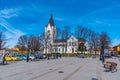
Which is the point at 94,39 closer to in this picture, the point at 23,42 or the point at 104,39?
the point at 104,39

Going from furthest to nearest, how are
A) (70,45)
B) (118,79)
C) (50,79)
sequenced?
1. (70,45)
2. (118,79)
3. (50,79)

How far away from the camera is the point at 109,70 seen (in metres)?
29.5

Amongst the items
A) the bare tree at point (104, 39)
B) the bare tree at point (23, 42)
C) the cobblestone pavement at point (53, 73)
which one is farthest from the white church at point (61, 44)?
the cobblestone pavement at point (53, 73)

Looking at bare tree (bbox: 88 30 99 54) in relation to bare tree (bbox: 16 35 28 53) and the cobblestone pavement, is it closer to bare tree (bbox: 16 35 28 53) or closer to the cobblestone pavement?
bare tree (bbox: 16 35 28 53)

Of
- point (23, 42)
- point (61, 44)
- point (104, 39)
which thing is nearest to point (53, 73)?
point (104, 39)

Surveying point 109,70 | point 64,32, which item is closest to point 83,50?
point 64,32

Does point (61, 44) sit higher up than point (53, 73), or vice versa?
point (61, 44)

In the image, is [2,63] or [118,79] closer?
[118,79]

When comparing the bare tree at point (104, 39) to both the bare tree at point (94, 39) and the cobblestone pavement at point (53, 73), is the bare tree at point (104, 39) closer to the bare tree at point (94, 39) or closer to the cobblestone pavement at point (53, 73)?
the bare tree at point (94, 39)

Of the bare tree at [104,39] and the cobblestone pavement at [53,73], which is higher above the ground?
the bare tree at [104,39]

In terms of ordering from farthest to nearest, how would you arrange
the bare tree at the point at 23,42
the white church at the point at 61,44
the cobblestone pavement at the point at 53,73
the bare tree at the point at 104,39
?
the white church at the point at 61,44
the bare tree at the point at 23,42
the bare tree at the point at 104,39
the cobblestone pavement at the point at 53,73

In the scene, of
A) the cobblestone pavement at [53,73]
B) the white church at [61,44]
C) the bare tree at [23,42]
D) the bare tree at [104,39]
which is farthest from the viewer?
the white church at [61,44]

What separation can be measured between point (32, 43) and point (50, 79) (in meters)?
98.3

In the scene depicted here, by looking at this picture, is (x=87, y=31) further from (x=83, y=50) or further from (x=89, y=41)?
(x=83, y=50)
